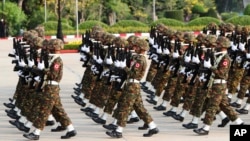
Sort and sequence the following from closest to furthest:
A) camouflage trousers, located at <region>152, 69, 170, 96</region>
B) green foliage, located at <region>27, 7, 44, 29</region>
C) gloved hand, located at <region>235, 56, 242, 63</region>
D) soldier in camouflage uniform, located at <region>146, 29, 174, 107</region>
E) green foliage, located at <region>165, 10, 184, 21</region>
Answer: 1. gloved hand, located at <region>235, 56, 242, 63</region>
2. soldier in camouflage uniform, located at <region>146, 29, 174, 107</region>
3. camouflage trousers, located at <region>152, 69, 170, 96</region>
4. green foliage, located at <region>27, 7, 44, 29</region>
5. green foliage, located at <region>165, 10, 184, 21</region>

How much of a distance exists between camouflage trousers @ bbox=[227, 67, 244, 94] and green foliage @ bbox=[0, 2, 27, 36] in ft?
109

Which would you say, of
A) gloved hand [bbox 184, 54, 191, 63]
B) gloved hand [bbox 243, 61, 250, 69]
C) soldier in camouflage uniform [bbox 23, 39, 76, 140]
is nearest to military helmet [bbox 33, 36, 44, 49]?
soldier in camouflage uniform [bbox 23, 39, 76, 140]

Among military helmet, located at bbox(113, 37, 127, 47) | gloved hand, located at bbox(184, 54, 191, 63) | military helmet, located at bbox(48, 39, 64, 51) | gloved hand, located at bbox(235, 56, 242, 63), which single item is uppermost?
military helmet, located at bbox(48, 39, 64, 51)

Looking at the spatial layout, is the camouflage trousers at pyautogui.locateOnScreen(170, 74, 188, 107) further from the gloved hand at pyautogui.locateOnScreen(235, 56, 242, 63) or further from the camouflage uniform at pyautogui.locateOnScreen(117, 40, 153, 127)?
the camouflage uniform at pyautogui.locateOnScreen(117, 40, 153, 127)

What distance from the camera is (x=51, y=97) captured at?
14008 mm

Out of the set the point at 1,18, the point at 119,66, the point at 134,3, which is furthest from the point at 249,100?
the point at 134,3

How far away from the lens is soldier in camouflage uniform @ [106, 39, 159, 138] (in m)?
14.2

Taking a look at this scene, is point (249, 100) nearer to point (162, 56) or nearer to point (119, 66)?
point (162, 56)

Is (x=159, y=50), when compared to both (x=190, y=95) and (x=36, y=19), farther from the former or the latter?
(x=36, y=19)

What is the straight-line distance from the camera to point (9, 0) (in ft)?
178

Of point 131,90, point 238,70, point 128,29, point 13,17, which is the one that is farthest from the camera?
point 13,17

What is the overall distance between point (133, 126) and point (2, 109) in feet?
13.1

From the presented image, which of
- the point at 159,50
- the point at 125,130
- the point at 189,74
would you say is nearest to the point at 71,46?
the point at 159,50

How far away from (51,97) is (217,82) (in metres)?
2.71
